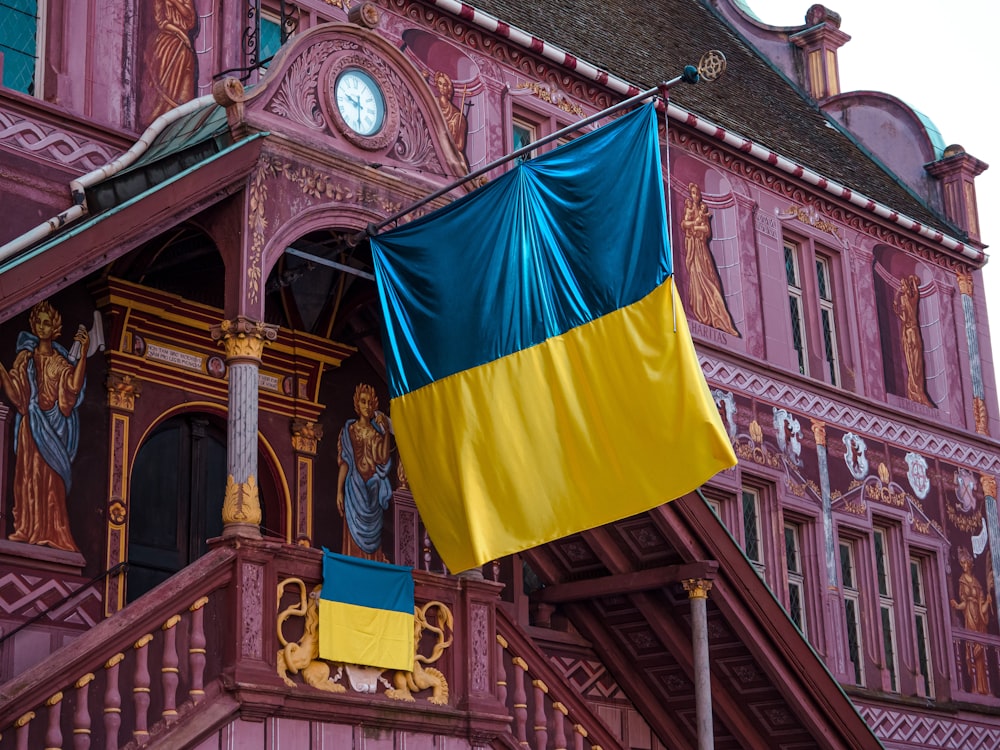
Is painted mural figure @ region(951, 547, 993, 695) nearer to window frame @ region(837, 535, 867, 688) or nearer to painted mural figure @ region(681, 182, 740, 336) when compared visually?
window frame @ region(837, 535, 867, 688)

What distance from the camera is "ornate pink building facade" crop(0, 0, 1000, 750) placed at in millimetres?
11430

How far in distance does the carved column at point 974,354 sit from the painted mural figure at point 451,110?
8215mm

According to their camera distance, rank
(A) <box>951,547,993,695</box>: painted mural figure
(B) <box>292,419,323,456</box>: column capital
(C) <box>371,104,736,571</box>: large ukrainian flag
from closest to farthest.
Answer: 1. (C) <box>371,104,736,571</box>: large ukrainian flag
2. (B) <box>292,419,323,456</box>: column capital
3. (A) <box>951,547,993,695</box>: painted mural figure

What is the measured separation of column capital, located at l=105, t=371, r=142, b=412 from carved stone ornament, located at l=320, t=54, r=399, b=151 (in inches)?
97.2

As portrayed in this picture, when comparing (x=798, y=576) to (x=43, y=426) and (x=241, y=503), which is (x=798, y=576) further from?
(x=43, y=426)

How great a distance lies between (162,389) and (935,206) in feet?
40.5

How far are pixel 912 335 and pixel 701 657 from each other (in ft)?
26.9

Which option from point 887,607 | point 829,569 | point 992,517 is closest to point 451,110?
point 829,569

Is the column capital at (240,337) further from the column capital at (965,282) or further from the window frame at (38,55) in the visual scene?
the column capital at (965,282)

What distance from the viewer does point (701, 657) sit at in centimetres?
1416

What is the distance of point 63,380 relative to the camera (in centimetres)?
1288

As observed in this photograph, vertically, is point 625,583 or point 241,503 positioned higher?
point 625,583

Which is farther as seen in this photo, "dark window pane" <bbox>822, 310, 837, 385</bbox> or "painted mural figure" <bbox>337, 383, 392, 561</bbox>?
"dark window pane" <bbox>822, 310, 837, 385</bbox>

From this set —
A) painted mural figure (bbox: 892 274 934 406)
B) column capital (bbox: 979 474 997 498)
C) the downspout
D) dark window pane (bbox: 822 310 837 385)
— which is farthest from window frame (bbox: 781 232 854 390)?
the downspout
